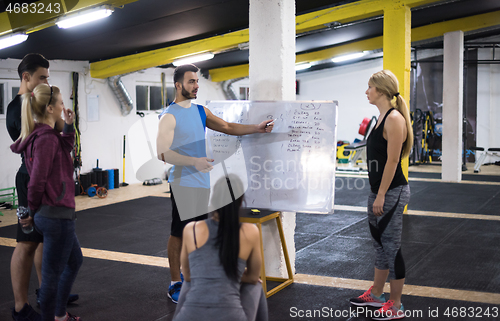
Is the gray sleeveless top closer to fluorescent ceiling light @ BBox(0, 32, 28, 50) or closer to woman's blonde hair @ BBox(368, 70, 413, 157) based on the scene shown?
woman's blonde hair @ BBox(368, 70, 413, 157)

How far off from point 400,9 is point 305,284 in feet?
13.8

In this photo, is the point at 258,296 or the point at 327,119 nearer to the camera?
the point at 258,296

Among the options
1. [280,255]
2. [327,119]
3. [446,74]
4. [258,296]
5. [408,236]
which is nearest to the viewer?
[258,296]

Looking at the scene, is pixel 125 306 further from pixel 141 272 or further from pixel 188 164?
pixel 188 164

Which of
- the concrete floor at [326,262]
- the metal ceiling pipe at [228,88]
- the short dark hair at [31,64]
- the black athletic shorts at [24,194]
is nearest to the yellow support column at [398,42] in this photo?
the concrete floor at [326,262]

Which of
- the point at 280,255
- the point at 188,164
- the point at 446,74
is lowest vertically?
the point at 280,255

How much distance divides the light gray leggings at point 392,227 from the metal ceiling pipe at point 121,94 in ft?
23.4

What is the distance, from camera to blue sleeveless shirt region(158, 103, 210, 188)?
3061 mm

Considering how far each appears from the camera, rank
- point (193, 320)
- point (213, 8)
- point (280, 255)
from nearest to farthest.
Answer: point (193, 320) < point (280, 255) < point (213, 8)

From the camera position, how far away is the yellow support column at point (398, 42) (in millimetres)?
6137

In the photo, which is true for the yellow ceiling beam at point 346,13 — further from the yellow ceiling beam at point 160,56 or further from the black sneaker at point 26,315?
the black sneaker at point 26,315

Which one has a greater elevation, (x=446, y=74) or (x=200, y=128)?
(x=446, y=74)

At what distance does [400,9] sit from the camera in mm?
6164

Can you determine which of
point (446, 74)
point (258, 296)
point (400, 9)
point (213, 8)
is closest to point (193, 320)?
point (258, 296)
